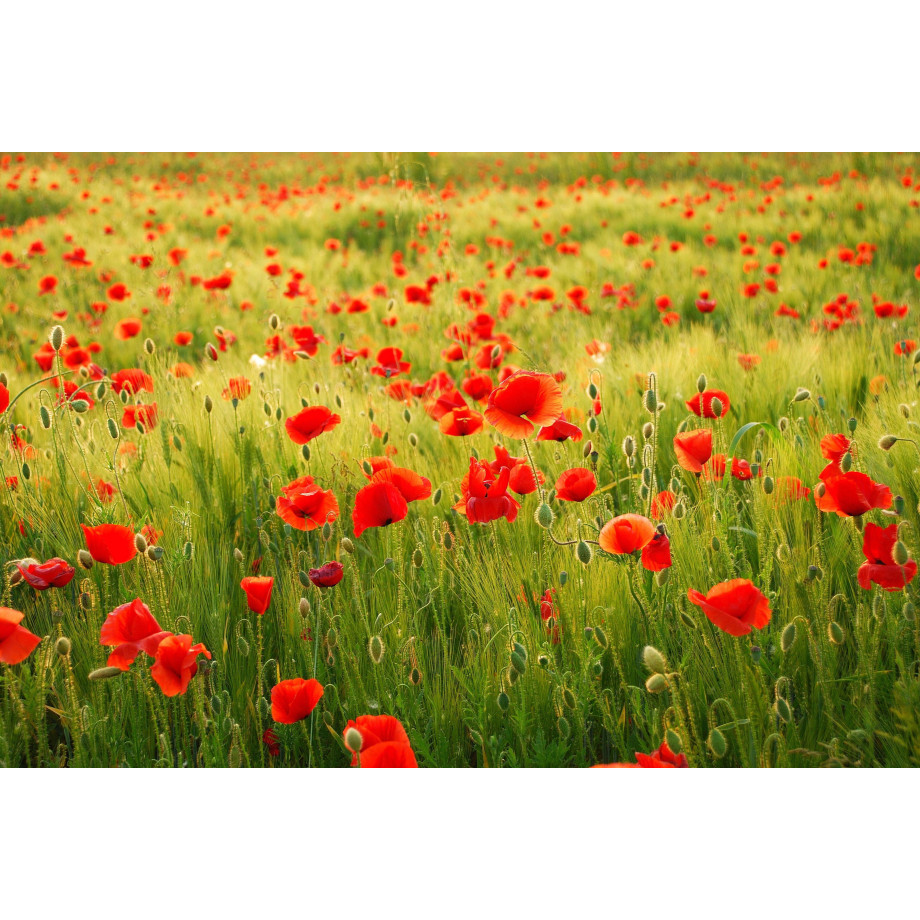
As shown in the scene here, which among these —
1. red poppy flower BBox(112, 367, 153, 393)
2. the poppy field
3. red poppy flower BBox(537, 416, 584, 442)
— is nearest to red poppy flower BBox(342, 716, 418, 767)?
the poppy field

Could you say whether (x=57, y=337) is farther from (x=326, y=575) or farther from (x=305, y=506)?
(x=326, y=575)

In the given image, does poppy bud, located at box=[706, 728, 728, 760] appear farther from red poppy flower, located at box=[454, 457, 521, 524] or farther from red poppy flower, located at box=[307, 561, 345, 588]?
red poppy flower, located at box=[307, 561, 345, 588]

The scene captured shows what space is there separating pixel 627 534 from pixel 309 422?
1.89ft

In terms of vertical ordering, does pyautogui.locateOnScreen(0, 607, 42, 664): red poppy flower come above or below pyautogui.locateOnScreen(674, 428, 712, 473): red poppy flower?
below

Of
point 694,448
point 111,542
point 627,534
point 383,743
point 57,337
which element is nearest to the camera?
point 383,743

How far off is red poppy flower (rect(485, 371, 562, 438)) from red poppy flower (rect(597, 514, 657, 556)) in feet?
0.58

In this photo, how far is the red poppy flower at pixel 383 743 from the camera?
2.81ft

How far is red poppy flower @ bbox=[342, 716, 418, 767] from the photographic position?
86 centimetres

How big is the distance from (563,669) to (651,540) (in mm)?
237

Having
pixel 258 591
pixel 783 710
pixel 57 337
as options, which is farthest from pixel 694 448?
pixel 57 337

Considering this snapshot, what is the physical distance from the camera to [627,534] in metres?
0.97

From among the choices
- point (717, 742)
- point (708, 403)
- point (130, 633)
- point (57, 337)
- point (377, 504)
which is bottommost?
point (717, 742)

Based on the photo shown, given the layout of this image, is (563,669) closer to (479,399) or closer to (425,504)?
A: (425,504)

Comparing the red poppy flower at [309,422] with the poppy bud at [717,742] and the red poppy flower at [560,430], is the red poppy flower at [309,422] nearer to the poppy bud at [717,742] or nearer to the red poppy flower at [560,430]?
the red poppy flower at [560,430]
